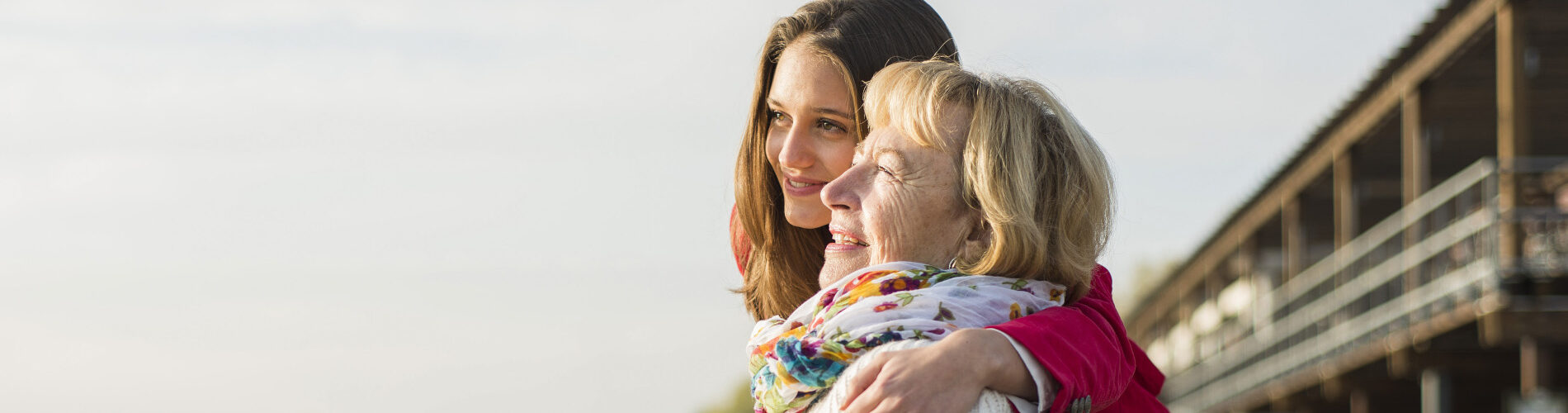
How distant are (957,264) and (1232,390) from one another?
71.2ft

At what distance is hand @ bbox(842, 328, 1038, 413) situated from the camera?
2199mm

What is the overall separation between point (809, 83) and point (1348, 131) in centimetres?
1527

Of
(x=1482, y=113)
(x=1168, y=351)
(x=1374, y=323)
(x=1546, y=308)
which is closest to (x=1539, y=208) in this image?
(x=1546, y=308)

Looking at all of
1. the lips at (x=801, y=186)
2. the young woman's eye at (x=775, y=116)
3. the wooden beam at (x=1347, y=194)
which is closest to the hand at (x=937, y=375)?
the lips at (x=801, y=186)

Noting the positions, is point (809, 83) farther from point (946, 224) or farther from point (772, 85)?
point (946, 224)

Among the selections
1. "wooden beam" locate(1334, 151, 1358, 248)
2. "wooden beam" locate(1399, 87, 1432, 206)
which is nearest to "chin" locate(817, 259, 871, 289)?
"wooden beam" locate(1399, 87, 1432, 206)

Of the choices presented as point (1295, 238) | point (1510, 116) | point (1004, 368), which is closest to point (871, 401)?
point (1004, 368)

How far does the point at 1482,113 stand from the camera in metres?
17.1

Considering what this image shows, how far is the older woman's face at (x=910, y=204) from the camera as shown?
7.96ft

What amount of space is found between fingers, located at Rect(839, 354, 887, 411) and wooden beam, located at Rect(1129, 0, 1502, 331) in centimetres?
1111

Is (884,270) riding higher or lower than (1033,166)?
lower

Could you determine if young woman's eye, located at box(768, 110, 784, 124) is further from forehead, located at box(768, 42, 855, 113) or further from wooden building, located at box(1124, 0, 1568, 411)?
wooden building, located at box(1124, 0, 1568, 411)

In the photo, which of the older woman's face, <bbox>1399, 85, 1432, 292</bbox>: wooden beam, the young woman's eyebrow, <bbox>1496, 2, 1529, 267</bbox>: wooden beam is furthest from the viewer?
<bbox>1399, 85, 1432, 292</bbox>: wooden beam

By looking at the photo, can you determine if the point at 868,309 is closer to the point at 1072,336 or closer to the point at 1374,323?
the point at 1072,336
